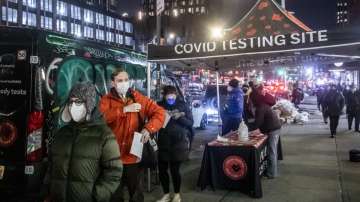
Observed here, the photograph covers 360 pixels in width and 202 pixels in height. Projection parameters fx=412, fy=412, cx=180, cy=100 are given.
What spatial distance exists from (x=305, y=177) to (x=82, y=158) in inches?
243

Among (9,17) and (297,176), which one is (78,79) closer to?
(297,176)

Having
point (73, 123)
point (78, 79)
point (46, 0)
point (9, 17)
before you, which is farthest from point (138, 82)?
point (46, 0)

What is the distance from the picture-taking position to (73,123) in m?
3.13

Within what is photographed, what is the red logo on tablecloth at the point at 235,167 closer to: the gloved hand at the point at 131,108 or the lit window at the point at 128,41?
the gloved hand at the point at 131,108

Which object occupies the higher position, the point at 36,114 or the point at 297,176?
the point at 36,114

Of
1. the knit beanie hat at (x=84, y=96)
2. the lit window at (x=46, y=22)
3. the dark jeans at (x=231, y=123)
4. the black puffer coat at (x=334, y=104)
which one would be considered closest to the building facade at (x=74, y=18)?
the lit window at (x=46, y=22)

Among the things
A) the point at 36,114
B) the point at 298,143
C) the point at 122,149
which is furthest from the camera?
the point at 298,143

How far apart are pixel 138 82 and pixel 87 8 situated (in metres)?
101

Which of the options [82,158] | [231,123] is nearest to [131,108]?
[82,158]

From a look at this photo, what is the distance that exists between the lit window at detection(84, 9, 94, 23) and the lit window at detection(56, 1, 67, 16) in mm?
7882

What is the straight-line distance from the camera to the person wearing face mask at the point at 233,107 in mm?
10648

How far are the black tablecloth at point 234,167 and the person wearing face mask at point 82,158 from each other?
4045 mm

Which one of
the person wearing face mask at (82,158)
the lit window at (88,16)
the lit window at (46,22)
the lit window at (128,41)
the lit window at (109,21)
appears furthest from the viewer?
the lit window at (128,41)

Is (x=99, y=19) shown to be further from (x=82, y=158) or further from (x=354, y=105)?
(x=82, y=158)
